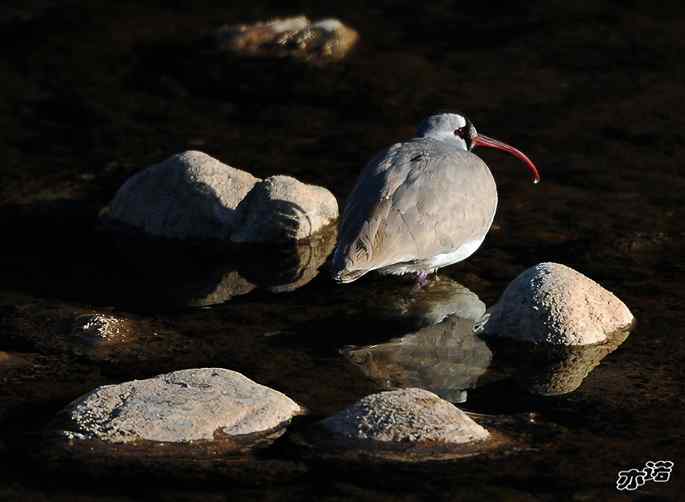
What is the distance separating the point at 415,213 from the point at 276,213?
174cm

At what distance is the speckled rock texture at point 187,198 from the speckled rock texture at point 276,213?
0.42 feet

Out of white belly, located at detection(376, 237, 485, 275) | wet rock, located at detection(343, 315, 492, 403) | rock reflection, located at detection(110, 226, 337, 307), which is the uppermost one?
white belly, located at detection(376, 237, 485, 275)

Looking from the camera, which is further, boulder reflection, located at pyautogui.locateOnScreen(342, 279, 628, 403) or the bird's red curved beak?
the bird's red curved beak

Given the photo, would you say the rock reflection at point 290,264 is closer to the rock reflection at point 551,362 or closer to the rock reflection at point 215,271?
the rock reflection at point 215,271

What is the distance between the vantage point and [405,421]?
7.59 m

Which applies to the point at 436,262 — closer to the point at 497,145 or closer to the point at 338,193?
the point at 497,145

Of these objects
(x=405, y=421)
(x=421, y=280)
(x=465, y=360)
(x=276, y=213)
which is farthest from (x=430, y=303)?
(x=405, y=421)

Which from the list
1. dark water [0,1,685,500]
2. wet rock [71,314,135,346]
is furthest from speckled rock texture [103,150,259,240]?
wet rock [71,314,135,346]

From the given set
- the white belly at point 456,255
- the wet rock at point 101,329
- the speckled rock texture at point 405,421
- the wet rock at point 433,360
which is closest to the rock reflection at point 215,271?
the wet rock at point 101,329

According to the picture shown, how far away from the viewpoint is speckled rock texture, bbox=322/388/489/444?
297 inches

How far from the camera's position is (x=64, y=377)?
8.59 meters

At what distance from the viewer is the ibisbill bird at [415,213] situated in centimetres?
969

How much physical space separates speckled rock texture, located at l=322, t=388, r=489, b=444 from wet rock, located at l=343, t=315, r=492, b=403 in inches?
28.0

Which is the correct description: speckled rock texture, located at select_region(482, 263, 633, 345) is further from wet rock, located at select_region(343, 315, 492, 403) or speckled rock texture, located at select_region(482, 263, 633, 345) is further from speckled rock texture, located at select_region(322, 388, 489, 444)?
speckled rock texture, located at select_region(322, 388, 489, 444)
